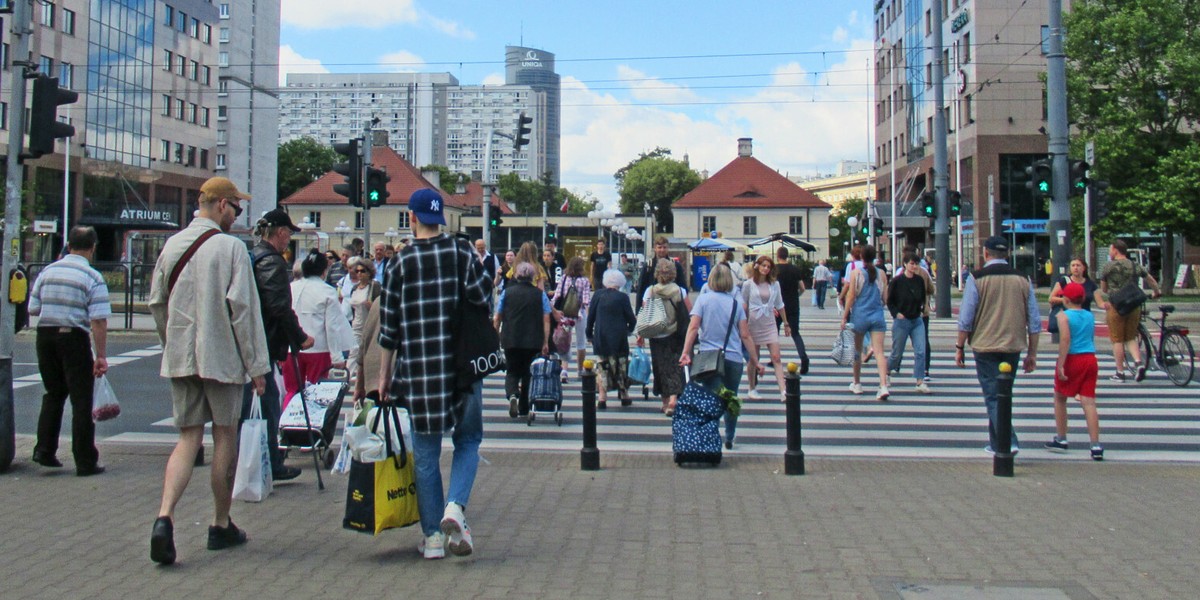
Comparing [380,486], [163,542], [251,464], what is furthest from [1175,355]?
[163,542]

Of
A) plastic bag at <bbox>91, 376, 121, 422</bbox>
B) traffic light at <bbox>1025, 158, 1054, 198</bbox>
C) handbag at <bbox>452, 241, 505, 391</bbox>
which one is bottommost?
plastic bag at <bbox>91, 376, 121, 422</bbox>

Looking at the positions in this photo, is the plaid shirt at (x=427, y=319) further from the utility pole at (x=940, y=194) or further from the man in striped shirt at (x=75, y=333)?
the utility pole at (x=940, y=194)

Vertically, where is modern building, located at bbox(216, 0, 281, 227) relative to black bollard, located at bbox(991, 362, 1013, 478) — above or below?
above

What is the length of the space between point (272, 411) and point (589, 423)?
2.42 metres

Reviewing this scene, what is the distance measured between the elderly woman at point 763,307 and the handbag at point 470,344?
7.65 metres

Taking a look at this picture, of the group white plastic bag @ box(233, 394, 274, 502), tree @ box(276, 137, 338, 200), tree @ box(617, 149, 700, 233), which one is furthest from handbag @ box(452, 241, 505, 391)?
tree @ box(617, 149, 700, 233)

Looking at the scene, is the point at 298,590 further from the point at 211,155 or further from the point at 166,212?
the point at 211,155

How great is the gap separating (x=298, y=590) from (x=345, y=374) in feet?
20.9

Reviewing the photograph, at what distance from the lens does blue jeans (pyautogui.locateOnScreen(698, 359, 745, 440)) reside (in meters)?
9.59

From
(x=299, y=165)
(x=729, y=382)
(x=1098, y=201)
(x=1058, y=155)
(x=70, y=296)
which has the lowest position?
(x=729, y=382)

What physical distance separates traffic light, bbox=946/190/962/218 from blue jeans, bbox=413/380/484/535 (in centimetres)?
2465

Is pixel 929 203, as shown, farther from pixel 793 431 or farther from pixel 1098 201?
pixel 793 431

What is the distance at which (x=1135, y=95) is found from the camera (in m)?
41.2

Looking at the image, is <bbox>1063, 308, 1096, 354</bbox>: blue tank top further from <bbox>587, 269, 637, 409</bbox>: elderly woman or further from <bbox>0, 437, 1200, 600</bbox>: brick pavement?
<bbox>587, 269, 637, 409</bbox>: elderly woman
